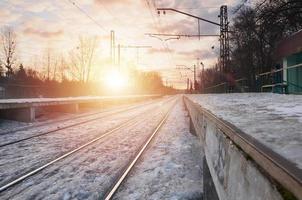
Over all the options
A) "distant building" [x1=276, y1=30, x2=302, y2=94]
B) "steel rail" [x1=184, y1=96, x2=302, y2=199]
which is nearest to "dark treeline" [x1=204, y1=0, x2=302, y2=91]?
"distant building" [x1=276, y1=30, x2=302, y2=94]

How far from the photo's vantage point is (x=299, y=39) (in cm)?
2520

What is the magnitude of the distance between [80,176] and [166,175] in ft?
6.15

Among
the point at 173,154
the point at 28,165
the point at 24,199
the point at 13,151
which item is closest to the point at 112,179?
the point at 24,199

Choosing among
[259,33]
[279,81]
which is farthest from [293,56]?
[259,33]

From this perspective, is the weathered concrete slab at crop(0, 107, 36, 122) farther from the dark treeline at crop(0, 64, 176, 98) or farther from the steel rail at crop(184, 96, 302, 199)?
the steel rail at crop(184, 96, 302, 199)

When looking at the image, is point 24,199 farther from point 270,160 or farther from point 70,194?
point 270,160

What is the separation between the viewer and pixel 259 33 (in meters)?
41.1

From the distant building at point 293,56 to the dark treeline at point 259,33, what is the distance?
1.93 metres

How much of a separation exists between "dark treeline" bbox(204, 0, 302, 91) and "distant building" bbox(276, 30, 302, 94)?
1.93 metres

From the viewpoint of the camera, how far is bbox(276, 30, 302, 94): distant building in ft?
81.6

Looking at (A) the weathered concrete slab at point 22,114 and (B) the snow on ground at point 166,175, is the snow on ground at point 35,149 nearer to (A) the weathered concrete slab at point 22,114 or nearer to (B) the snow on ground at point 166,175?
(B) the snow on ground at point 166,175

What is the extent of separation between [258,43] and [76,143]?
43827 millimetres

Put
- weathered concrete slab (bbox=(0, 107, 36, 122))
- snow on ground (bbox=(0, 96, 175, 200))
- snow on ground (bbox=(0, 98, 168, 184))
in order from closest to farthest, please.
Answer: snow on ground (bbox=(0, 96, 175, 200)), snow on ground (bbox=(0, 98, 168, 184)), weathered concrete slab (bbox=(0, 107, 36, 122))

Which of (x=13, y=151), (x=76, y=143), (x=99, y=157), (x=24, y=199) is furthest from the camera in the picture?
(x=76, y=143)
